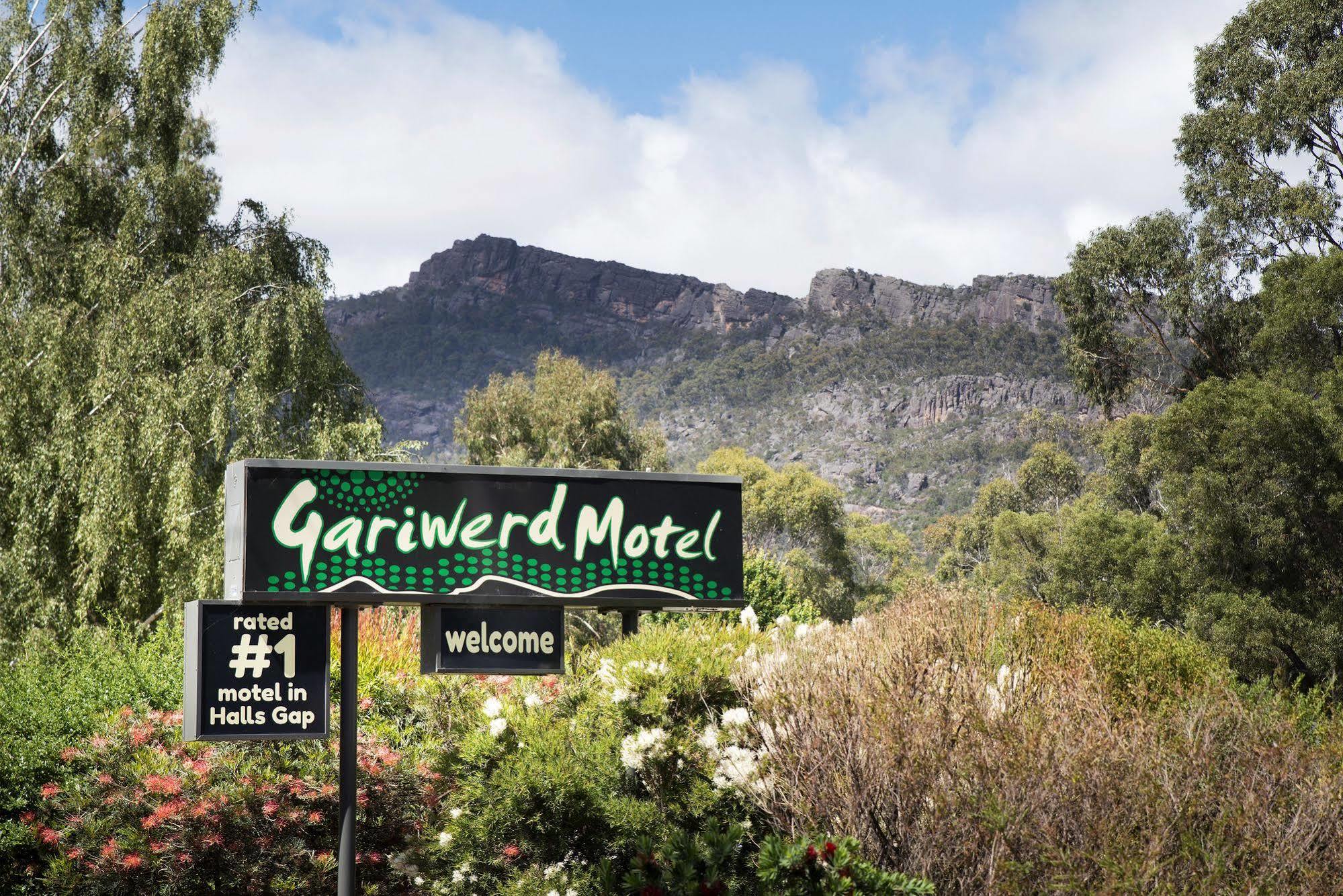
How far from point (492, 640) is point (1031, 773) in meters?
3.00

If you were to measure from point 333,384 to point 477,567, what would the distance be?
11411 millimetres

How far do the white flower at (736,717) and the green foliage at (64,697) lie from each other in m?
4.36

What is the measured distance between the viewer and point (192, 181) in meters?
17.3

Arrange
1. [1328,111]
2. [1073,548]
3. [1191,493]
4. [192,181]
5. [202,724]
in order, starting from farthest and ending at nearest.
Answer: [1073,548], [1328,111], [1191,493], [192,181], [202,724]

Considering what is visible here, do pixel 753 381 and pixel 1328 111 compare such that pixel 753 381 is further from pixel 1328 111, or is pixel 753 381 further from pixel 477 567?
pixel 477 567

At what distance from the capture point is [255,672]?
6367 mm

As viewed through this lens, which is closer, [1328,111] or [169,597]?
[169,597]

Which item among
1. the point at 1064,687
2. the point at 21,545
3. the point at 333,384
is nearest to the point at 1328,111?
the point at 333,384

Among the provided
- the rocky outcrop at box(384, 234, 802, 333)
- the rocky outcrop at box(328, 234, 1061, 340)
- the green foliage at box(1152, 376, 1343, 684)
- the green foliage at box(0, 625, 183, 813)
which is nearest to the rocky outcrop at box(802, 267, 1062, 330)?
the rocky outcrop at box(328, 234, 1061, 340)

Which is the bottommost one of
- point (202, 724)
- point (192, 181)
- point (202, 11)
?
point (202, 724)

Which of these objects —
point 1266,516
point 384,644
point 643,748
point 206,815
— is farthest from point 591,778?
point 1266,516

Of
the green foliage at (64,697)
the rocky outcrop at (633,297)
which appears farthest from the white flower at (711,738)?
the rocky outcrop at (633,297)

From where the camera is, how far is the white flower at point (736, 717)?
688 cm

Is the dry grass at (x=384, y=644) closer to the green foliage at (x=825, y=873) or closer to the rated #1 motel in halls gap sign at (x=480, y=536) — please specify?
the rated #1 motel in halls gap sign at (x=480, y=536)
